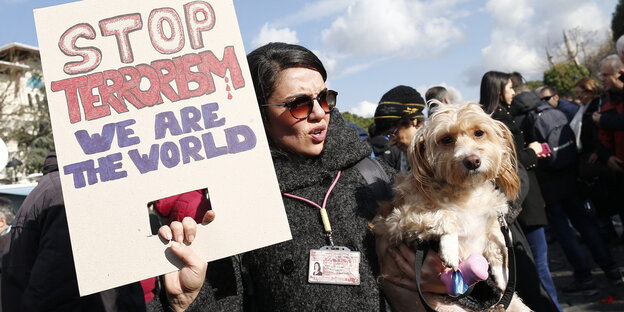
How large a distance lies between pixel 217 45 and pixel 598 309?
610 cm

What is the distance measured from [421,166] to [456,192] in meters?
0.24

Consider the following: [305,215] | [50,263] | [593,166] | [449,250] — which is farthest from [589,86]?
[50,263]

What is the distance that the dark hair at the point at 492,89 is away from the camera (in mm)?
5457

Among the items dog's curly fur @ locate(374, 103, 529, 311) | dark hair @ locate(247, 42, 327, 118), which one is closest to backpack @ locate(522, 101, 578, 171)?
dog's curly fur @ locate(374, 103, 529, 311)

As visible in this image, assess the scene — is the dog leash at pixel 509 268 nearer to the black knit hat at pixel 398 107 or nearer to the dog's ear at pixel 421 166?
the dog's ear at pixel 421 166

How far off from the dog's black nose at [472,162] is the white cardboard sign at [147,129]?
4.00 ft

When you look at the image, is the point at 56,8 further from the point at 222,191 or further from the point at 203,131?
the point at 222,191

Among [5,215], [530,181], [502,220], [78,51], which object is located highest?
[5,215]

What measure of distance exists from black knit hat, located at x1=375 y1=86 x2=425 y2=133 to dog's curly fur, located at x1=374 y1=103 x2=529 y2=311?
62.2 inches

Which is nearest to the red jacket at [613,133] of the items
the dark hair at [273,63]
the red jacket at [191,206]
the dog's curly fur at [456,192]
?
the dog's curly fur at [456,192]

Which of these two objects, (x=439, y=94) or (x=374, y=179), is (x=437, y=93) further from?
(x=374, y=179)

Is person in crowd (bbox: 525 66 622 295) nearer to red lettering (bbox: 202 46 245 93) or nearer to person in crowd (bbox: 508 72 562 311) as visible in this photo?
person in crowd (bbox: 508 72 562 311)

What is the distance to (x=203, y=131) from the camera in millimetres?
2119

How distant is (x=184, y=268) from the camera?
6.97 feet
